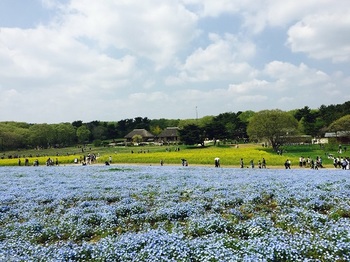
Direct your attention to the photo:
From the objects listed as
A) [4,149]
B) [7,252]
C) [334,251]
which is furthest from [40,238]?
[4,149]

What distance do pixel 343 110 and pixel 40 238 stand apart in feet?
380

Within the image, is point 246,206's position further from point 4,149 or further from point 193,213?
point 4,149

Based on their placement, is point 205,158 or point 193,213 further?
point 205,158

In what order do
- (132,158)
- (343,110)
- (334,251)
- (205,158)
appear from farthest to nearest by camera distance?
(343,110) < (132,158) < (205,158) < (334,251)

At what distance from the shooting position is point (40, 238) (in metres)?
9.73

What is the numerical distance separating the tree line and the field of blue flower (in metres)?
57.6

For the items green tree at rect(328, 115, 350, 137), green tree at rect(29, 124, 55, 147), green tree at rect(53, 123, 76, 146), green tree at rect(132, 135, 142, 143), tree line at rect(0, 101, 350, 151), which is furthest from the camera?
green tree at rect(132, 135, 142, 143)

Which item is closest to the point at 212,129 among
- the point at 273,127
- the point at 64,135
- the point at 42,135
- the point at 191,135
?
the point at 191,135

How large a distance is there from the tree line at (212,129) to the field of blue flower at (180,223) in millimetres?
57615

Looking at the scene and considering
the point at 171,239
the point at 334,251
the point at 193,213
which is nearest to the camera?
the point at 334,251

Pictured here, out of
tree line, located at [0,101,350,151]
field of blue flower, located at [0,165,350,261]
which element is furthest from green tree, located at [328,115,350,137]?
field of blue flower, located at [0,165,350,261]

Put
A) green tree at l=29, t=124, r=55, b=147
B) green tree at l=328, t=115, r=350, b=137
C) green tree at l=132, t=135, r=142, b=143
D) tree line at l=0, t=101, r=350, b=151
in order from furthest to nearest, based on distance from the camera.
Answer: green tree at l=132, t=135, r=142, b=143 < green tree at l=29, t=124, r=55, b=147 < green tree at l=328, t=115, r=350, b=137 < tree line at l=0, t=101, r=350, b=151

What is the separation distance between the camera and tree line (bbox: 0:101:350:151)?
71250 mm

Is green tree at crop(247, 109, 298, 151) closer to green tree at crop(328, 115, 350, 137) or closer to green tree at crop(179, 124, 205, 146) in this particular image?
green tree at crop(179, 124, 205, 146)
